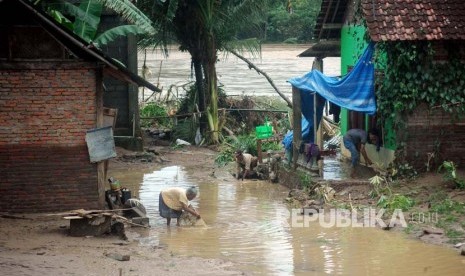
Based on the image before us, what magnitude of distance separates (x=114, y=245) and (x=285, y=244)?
2.90 metres

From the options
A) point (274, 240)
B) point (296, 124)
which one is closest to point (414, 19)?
point (296, 124)

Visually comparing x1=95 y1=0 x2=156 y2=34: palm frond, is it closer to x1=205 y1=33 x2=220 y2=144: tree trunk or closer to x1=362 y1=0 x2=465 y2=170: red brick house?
x1=362 y1=0 x2=465 y2=170: red brick house

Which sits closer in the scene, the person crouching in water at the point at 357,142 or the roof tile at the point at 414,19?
the roof tile at the point at 414,19

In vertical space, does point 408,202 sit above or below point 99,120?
below

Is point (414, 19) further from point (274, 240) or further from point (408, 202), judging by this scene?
point (274, 240)

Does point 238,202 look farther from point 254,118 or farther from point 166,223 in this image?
point 254,118

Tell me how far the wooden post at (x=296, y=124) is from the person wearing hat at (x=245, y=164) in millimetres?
1522

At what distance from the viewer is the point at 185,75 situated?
42625 millimetres

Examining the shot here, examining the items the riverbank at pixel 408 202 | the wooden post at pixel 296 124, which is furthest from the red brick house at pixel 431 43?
the wooden post at pixel 296 124

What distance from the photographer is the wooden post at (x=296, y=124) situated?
776 inches

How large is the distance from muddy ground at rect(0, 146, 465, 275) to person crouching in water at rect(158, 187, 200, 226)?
2.69 feet

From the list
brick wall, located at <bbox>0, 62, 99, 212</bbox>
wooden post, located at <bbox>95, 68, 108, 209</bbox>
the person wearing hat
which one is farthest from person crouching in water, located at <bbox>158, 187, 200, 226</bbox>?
the person wearing hat

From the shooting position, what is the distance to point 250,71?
151ft

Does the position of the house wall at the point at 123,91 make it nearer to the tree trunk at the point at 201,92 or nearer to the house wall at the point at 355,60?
the tree trunk at the point at 201,92
